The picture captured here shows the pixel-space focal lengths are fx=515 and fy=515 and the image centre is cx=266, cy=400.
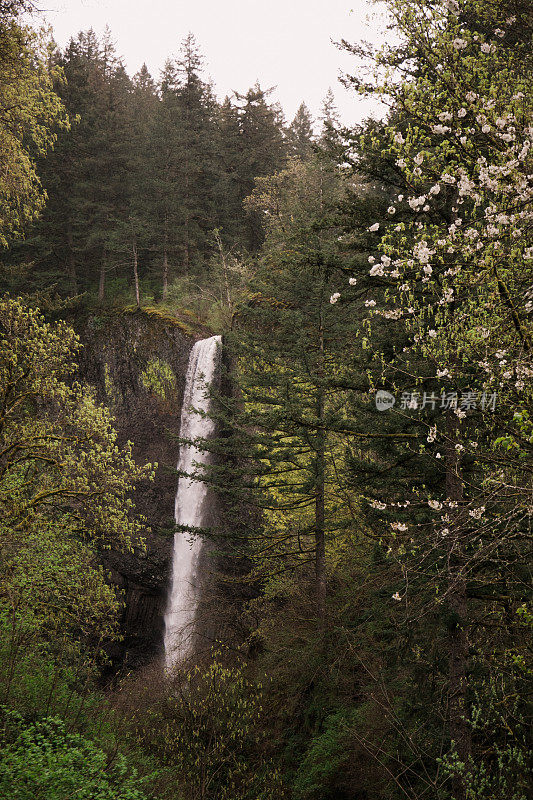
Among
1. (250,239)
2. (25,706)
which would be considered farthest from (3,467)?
(250,239)

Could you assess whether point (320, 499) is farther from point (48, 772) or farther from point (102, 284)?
point (102, 284)

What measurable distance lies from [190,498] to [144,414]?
4152 mm

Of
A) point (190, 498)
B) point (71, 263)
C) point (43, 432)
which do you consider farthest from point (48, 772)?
point (71, 263)

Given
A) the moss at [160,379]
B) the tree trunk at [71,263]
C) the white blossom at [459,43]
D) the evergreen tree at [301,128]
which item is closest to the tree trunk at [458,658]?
the white blossom at [459,43]

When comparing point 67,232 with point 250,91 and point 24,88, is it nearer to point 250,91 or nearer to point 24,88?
point 250,91

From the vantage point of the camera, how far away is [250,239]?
100 feet

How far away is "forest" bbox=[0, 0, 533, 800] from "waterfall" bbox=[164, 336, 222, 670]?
28.6 inches

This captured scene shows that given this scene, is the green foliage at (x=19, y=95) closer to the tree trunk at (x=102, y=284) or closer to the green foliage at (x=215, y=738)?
the green foliage at (x=215, y=738)

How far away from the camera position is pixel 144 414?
21.8 metres

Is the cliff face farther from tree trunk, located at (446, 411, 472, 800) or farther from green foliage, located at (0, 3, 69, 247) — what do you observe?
tree trunk, located at (446, 411, 472, 800)

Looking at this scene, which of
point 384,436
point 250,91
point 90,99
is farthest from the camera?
point 250,91

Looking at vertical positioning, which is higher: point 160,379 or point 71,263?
point 71,263

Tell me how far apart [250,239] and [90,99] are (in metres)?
11.1

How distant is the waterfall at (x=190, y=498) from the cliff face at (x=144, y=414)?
51 cm
